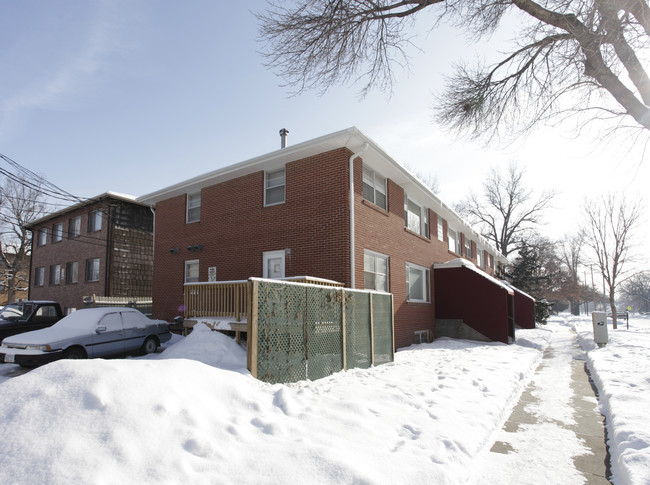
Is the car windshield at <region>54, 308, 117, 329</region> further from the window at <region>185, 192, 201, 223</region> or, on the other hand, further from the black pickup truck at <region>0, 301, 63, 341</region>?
the window at <region>185, 192, 201, 223</region>

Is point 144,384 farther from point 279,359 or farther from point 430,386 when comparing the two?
point 430,386

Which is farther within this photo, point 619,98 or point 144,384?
point 619,98

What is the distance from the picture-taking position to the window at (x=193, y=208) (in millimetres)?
14242

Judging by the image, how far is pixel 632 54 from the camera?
606 cm

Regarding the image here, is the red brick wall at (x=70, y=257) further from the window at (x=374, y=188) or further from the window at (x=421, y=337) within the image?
the window at (x=421, y=337)

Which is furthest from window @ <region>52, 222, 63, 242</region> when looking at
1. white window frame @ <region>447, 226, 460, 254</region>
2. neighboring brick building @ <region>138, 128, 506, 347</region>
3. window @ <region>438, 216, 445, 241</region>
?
white window frame @ <region>447, 226, 460, 254</region>

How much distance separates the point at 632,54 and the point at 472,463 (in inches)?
251

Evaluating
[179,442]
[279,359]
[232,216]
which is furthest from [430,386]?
[232,216]

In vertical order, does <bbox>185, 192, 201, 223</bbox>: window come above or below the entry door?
above

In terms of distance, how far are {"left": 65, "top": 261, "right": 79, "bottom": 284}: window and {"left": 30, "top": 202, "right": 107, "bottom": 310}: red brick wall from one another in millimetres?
218

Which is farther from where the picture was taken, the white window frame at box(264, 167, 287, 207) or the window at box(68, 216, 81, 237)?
the window at box(68, 216, 81, 237)

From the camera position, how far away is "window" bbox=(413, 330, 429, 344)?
13602 mm

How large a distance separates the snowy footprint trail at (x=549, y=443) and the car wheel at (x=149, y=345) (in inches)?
338

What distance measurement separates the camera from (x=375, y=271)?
11539 mm
